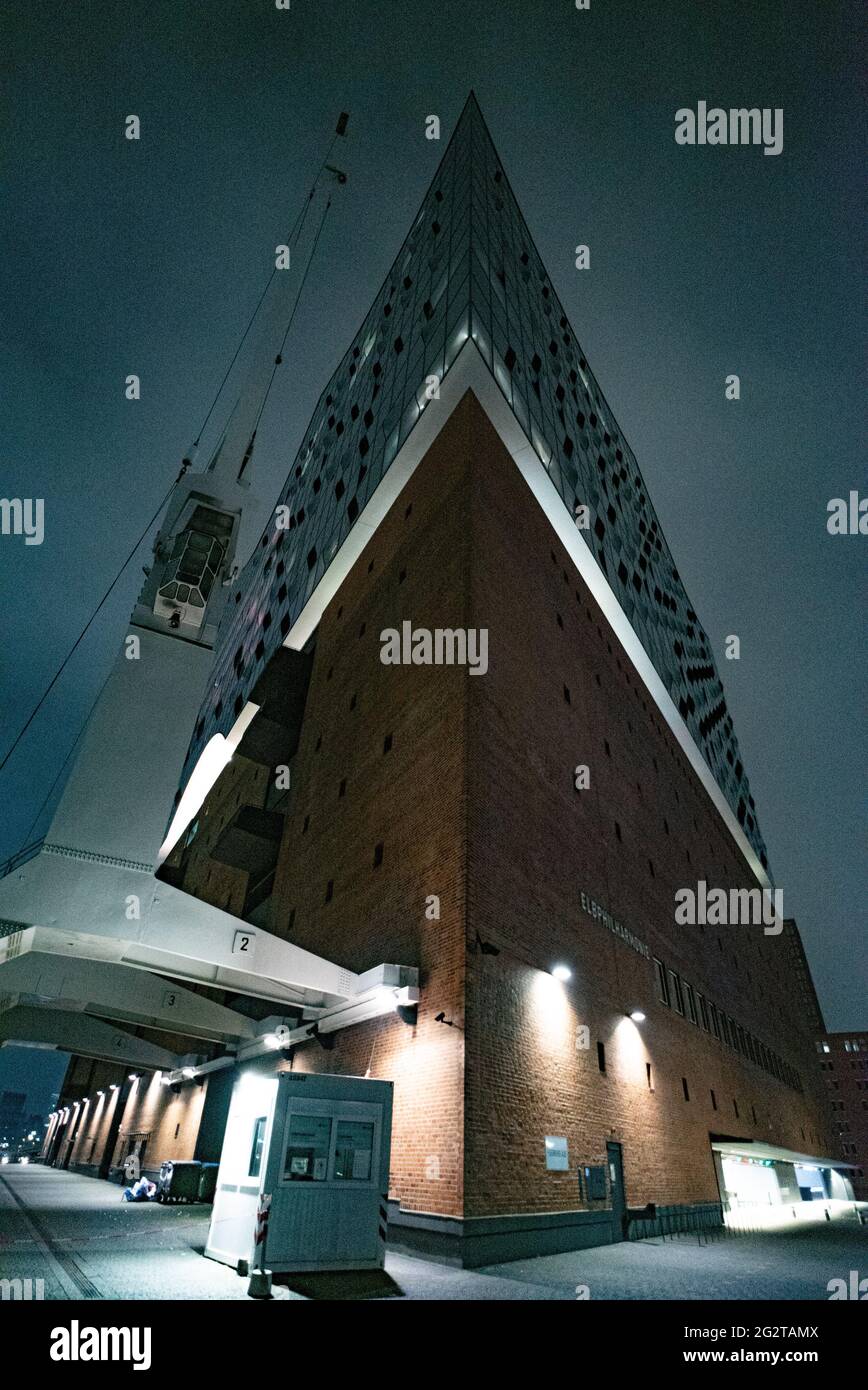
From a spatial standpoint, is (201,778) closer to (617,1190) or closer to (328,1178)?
(328,1178)

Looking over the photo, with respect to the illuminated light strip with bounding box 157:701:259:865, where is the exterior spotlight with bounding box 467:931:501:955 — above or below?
below

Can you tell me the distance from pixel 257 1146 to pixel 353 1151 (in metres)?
1.23

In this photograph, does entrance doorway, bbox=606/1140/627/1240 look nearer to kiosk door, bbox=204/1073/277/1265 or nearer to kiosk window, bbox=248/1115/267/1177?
kiosk door, bbox=204/1073/277/1265

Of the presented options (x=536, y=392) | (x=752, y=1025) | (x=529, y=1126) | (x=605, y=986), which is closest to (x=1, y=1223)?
(x=529, y=1126)

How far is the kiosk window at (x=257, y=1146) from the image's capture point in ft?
26.9

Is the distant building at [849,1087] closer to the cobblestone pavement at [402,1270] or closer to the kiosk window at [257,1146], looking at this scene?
the cobblestone pavement at [402,1270]

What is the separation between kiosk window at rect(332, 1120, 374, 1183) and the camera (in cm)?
845

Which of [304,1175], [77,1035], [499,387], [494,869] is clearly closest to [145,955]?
[304,1175]

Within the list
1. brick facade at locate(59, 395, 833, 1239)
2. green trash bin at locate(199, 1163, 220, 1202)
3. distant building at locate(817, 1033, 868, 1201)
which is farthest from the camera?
distant building at locate(817, 1033, 868, 1201)

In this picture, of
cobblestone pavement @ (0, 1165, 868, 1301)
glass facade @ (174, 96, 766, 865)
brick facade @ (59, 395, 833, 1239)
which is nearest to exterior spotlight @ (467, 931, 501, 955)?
brick facade @ (59, 395, 833, 1239)

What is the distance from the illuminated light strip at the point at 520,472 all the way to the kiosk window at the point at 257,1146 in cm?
910

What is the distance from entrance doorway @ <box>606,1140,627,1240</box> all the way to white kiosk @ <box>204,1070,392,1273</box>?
23.2ft

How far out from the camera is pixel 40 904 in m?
6.32

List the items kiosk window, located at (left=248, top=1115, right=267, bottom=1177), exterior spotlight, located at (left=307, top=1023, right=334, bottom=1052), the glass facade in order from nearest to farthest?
kiosk window, located at (left=248, top=1115, right=267, bottom=1177) < exterior spotlight, located at (left=307, top=1023, right=334, bottom=1052) < the glass facade
